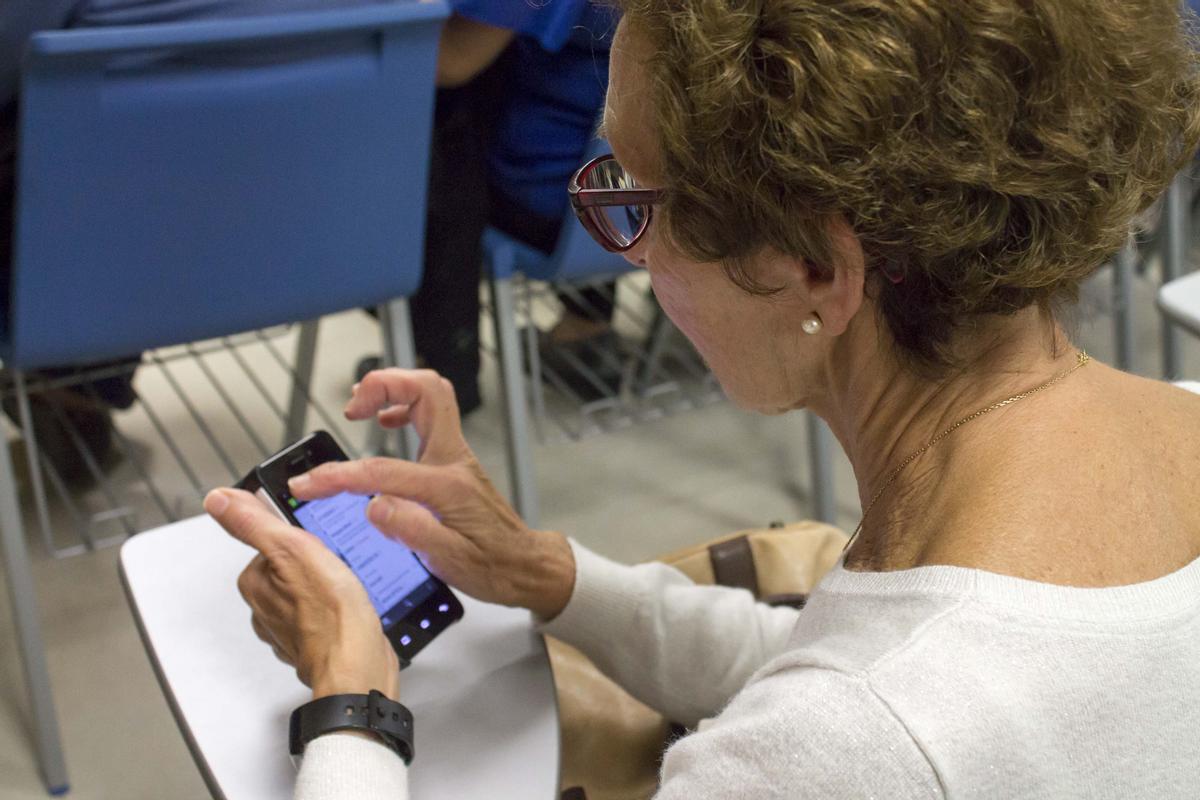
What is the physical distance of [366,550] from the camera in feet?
3.27

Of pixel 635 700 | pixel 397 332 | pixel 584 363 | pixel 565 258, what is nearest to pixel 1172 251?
pixel 584 363

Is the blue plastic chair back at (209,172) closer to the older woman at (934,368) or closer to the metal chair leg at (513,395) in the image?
the metal chair leg at (513,395)

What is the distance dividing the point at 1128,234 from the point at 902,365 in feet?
0.49

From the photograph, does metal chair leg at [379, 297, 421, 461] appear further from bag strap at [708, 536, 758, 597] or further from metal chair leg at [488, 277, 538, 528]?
bag strap at [708, 536, 758, 597]

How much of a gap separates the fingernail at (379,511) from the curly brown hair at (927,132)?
34cm

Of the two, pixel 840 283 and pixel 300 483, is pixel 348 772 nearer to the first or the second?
pixel 300 483

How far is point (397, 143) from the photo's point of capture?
1533mm

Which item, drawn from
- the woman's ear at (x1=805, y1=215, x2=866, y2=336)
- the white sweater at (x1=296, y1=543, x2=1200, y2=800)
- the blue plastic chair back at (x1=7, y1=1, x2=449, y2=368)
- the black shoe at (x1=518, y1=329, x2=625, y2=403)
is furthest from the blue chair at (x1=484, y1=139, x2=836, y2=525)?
the white sweater at (x1=296, y1=543, x2=1200, y2=800)

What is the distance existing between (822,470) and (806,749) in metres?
1.64

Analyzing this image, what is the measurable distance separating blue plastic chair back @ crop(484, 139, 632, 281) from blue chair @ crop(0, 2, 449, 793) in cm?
30

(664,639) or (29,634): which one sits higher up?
(664,639)

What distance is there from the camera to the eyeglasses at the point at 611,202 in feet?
2.62

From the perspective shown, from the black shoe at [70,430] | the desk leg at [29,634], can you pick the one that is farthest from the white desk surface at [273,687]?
the black shoe at [70,430]

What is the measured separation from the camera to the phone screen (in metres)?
0.98
